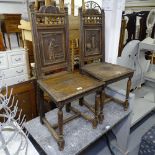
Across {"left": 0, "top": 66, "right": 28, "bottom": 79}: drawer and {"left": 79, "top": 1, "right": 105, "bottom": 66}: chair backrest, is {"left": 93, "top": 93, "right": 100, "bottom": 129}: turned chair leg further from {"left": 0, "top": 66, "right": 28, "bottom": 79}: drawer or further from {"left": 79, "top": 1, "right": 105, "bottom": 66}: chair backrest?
{"left": 0, "top": 66, "right": 28, "bottom": 79}: drawer

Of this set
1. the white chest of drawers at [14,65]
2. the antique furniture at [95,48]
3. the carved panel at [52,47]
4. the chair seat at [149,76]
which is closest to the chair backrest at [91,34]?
the antique furniture at [95,48]

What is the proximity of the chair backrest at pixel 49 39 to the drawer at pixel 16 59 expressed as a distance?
4.95 ft

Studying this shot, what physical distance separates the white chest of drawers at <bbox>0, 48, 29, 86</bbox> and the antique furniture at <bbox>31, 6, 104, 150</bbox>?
1354 mm

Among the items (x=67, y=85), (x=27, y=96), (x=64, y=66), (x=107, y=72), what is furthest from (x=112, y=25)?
(x=27, y=96)

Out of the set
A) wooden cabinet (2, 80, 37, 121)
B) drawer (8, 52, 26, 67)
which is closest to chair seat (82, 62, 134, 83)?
wooden cabinet (2, 80, 37, 121)

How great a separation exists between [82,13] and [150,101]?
1519 mm

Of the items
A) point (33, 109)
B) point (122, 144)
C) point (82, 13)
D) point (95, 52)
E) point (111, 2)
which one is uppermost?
point (111, 2)

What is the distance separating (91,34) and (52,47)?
1.51 feet

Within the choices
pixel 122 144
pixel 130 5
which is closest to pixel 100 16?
pixel 122 144

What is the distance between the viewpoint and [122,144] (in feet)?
5.79

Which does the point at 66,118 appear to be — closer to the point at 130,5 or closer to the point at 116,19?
the point at 116,19

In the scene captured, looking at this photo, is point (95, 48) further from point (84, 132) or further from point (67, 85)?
point (84, 132)

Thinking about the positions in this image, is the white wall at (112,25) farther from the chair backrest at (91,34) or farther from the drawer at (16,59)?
the drawer at (16,59)

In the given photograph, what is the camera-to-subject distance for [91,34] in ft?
5.41
